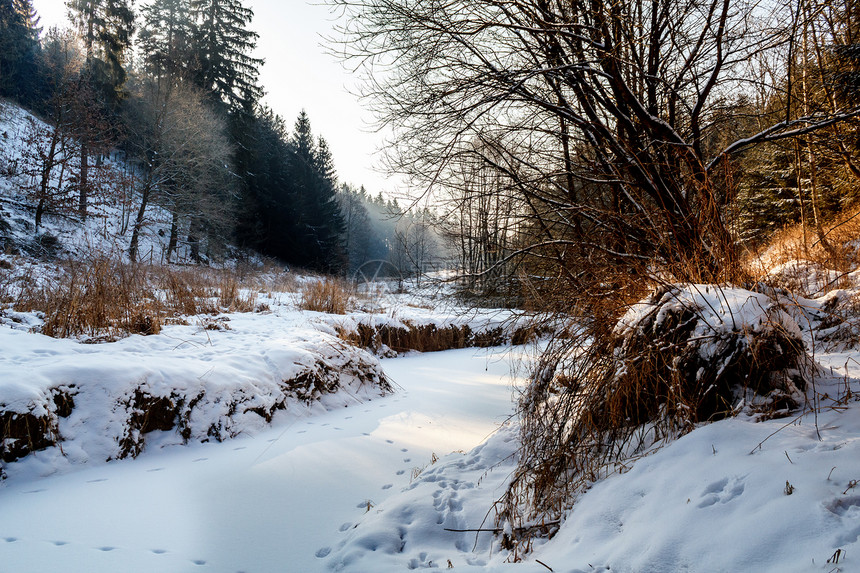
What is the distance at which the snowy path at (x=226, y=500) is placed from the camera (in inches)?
62.0

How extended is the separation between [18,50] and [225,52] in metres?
9.50

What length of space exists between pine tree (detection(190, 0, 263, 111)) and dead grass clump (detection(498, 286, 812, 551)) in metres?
25.3

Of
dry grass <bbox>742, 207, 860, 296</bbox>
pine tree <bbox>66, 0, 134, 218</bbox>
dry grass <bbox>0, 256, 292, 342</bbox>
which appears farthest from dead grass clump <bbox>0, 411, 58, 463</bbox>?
pine tree <bbox>66, 0, 134, 218</bbox>

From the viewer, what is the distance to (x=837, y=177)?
9078mm

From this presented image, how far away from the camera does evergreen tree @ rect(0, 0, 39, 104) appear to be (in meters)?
18.0

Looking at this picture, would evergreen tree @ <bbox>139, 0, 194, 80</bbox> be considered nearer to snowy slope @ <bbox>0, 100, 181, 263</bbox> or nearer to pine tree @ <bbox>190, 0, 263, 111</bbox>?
pine tree @ <bbox>190, 0, 263, 111</bbox>

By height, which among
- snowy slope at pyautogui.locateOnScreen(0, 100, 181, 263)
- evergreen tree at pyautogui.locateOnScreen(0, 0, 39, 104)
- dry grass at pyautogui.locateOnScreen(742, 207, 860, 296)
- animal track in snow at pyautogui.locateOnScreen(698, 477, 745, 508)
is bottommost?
animal track in snow at pyautogui.locateOnScreen(698, 477, 745, 508)

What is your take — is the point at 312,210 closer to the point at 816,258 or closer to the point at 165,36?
the point at 165,36

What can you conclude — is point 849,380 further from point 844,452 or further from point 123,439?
point 123,439

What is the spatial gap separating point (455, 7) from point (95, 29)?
85.1ft

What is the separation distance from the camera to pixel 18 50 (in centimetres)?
1972

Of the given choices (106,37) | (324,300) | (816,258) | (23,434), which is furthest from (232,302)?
(106,37)

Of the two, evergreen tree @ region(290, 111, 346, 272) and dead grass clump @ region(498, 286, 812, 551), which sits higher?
evergreen tree @ region(290, 111, 346, 272)

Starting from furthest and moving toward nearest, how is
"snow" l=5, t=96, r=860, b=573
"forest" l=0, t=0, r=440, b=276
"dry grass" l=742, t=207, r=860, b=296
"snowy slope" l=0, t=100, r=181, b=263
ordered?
"forest" l=0, t=0, r=440, b=276, "snowy slope" l=0, t=100, r=181, b=263, "dry grass" l=742, t=207, r=860, b=296, "snow" l=5, t=96, r=860, b=573
